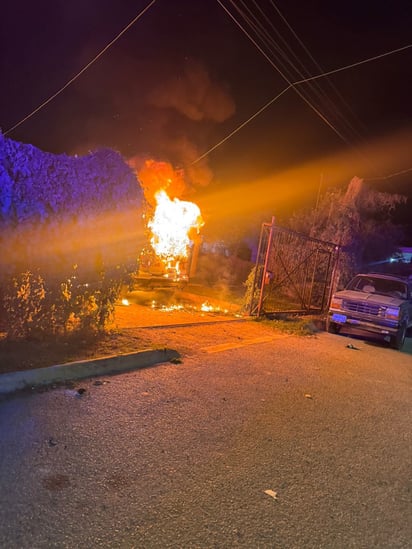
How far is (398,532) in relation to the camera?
2.89m

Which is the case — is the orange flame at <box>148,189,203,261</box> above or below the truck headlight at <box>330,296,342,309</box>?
above

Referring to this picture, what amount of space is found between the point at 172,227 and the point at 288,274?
466 centimetres

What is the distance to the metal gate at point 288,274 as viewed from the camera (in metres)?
11.1

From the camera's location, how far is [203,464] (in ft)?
11.2

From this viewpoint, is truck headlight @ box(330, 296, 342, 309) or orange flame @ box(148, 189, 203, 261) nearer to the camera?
truck headlight @ box(330, 296, 342, 309)

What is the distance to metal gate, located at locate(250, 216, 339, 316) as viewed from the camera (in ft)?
36.6

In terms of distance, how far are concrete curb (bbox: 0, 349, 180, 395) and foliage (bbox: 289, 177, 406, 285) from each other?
12.4 meters

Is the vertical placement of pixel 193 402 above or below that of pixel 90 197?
below

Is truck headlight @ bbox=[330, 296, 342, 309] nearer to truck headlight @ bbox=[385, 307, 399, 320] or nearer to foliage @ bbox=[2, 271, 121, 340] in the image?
truck headlight @ bbox=[385, 307, 399, 320]

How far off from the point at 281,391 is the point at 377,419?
1227mm

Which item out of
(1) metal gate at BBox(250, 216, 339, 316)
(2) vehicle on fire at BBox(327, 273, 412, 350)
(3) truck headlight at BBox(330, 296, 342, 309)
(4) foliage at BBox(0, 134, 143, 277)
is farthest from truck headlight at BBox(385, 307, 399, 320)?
(4) foliage at BBox(0, 134, 143, 277)

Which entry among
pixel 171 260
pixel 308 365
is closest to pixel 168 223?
pixel 171 260

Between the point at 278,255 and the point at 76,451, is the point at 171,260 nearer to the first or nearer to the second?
the point at 278,255

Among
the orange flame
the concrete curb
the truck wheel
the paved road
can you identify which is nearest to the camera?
the paved road
